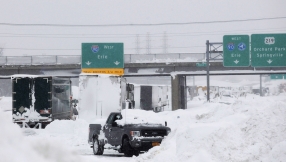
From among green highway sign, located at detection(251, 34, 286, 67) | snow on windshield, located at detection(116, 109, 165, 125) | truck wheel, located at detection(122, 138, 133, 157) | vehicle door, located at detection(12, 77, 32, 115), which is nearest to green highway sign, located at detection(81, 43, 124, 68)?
green highway sign, located at detection(251, 34, 286, 67)

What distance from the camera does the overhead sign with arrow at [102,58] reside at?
49656mm

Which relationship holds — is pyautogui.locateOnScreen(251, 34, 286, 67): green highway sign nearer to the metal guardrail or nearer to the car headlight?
the metal guardrail

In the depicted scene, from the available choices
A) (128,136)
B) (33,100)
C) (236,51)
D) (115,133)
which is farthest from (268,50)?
(128,136)

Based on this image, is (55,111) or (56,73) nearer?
(55,111)

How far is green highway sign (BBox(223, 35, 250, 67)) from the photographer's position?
1757 inches

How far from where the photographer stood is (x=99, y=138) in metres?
20.9

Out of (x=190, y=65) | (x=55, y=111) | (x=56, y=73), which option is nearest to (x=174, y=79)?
(x=190, y=65)

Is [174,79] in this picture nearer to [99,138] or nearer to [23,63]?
[23,63]

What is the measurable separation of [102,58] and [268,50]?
14688 millimetres

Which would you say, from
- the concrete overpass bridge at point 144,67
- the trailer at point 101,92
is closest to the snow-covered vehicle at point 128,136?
the trailer at point 101,92

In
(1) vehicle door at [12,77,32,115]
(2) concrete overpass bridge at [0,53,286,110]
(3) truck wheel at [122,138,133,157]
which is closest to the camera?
(3) truck wheel at [122,138,133,157]

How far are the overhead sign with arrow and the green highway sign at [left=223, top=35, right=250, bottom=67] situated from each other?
402 inches

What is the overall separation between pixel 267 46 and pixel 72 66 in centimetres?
2024

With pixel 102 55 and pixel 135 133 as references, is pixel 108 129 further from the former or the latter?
pixel 102 55
